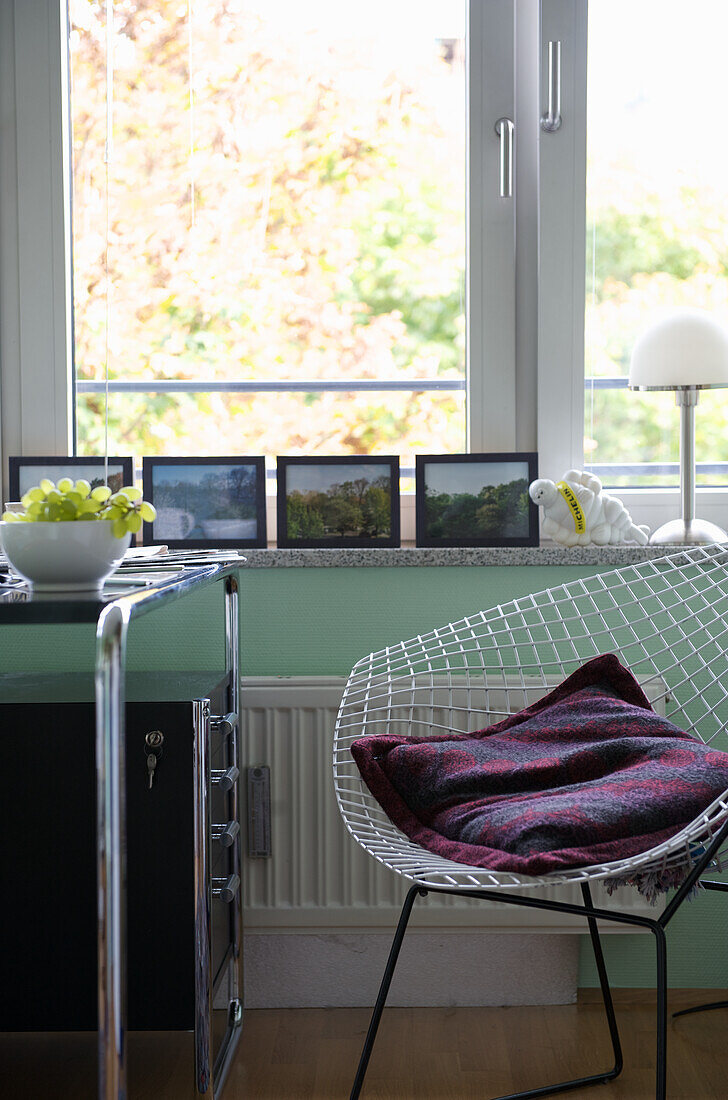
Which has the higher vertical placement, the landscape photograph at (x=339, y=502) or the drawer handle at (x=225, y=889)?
the landscape photograph at (x=339, y=502)

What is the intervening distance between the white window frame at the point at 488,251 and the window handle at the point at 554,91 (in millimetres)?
19

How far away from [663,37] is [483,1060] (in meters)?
1.79

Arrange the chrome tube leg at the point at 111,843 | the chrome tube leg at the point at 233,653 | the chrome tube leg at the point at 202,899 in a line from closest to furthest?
1. the chrome tube leg at the point at 111,843
2. the chrome tube leg at the point at 202,899
3. the chrome tube leg at the point at 233,653

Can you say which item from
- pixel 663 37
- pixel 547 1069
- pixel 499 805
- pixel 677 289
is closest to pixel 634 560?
pixel 677 289

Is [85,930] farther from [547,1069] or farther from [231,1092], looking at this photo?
[547,1069]

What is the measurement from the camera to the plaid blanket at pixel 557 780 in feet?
3.56

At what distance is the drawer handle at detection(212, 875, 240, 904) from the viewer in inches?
56.9

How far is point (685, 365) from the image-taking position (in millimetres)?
1728

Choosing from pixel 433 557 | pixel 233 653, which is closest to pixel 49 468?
pixel 233 653

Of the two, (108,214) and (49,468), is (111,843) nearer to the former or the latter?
(49,468)

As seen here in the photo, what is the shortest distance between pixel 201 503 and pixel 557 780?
862 millimetres

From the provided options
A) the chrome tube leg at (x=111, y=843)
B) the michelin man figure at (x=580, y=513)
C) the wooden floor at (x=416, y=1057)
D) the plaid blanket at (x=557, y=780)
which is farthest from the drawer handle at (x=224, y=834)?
the michelin man figure at (x=580, y=513)

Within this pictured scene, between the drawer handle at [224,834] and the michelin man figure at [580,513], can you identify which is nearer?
the drawer handle at [224,834]

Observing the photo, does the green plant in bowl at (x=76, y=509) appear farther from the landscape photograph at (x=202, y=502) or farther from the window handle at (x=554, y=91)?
the window handle at (x=554, y=91)
